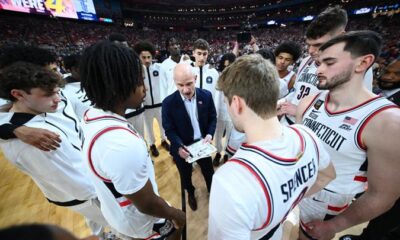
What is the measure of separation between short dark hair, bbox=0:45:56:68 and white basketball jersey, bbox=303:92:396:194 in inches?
112

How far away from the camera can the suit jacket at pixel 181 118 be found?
219cm

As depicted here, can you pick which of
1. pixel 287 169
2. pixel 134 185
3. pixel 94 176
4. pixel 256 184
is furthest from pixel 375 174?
pixel 94 176

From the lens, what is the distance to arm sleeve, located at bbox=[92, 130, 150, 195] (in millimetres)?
869

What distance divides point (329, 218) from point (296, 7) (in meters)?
32.6

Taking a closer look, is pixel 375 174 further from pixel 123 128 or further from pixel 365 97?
pixel 123 128

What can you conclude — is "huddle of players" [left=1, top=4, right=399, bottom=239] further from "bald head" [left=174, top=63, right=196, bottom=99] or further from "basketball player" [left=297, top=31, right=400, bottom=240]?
"bald head" [left=174, top=63, right=196, bottom=99]

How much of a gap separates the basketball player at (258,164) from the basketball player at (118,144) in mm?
392

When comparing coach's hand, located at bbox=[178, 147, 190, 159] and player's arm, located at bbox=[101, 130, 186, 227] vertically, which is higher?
player's arm, located at bbox=[101, 130, 186, 227]

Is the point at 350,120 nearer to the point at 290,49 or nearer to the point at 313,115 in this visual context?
the point at 313,115

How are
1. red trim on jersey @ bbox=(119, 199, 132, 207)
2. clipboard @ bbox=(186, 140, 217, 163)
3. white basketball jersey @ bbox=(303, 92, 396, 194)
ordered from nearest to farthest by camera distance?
red trim on jersey @ bbox=(119, 199, 132, 207), white basketball jersey @ bbox=(303, 92, 396, 194), clipboard @ bbox=(186, 140, 217, 163)

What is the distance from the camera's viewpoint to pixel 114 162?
2.85 feet

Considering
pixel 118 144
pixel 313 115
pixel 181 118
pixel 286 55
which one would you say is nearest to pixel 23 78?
pixel 118 144

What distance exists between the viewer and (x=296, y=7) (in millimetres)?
26188

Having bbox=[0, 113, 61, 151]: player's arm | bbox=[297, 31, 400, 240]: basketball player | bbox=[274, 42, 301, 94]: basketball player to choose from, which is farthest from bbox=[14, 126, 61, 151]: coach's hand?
bbox=[274, 42, 301, 94]: basketball player
